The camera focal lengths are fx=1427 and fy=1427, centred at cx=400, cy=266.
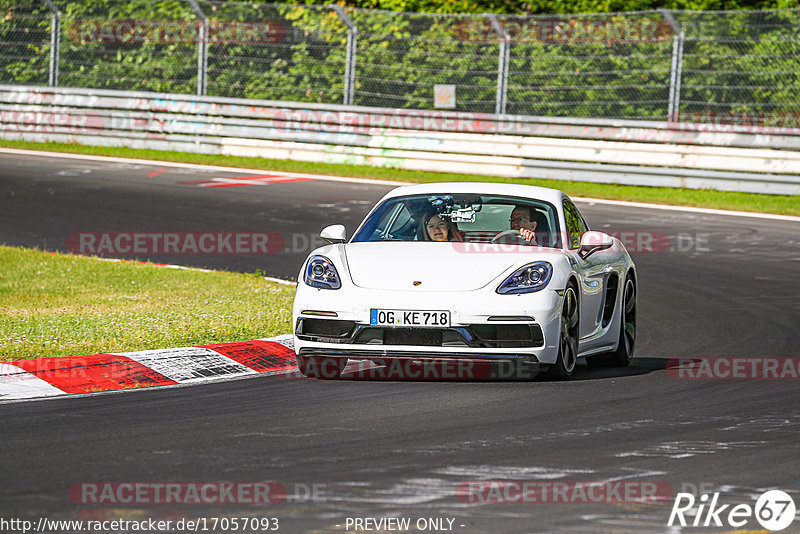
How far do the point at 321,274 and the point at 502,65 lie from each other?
15.0 metres

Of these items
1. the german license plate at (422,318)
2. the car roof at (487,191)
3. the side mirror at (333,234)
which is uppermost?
the car roof at (487,191)

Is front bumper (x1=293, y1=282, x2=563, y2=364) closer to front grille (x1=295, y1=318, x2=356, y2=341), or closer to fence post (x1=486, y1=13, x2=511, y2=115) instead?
front grille (x1=295, y1=318, x2=356, y2=341)

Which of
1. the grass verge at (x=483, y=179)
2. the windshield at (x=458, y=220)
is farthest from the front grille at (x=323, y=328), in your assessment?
the grass verge at (x=483, y=179)

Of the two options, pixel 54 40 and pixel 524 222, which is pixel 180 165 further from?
pixel 524 222

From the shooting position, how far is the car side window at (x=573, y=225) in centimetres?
972

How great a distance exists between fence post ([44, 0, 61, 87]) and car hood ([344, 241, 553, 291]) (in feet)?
61.5

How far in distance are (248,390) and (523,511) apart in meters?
3.28

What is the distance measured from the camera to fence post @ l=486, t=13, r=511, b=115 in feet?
76.3

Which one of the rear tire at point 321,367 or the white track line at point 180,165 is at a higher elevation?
the white track line at point 180,165

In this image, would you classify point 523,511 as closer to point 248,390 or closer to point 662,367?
point 248,390

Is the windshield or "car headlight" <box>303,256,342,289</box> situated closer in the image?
"car headlight" <box>303,256,342,289</box>

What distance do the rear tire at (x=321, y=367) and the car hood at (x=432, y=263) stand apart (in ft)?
2.14

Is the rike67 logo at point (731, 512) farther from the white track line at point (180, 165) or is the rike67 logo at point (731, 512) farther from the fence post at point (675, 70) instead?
the white track line at point (180, 165)

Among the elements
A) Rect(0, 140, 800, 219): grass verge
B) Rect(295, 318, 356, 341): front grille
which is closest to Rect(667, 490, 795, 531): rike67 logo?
Rect(295, 318, 356, 341): front grille
